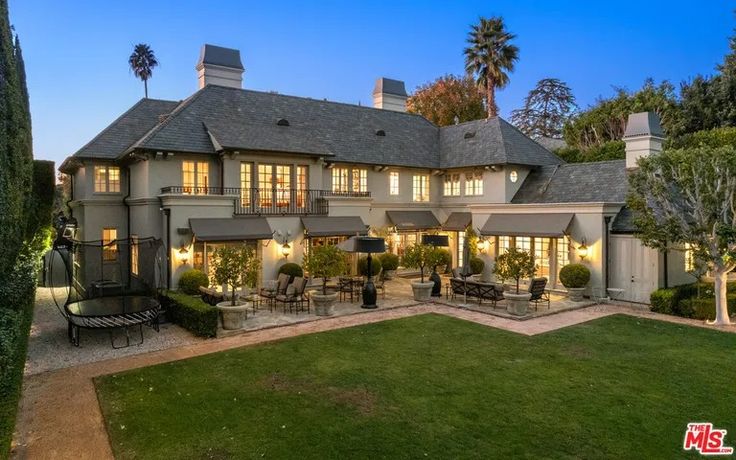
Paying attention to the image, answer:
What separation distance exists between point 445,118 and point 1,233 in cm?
4090

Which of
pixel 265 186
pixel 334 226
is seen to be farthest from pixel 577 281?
pixel 265 186

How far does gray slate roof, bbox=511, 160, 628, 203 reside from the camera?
20.5 meters

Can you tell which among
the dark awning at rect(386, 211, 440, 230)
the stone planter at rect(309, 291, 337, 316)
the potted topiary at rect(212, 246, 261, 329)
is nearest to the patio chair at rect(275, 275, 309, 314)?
the stone planter at rect(309, 291, 337, 316)

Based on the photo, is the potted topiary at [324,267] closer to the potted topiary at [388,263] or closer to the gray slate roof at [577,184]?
the potted topiary at [388,263]

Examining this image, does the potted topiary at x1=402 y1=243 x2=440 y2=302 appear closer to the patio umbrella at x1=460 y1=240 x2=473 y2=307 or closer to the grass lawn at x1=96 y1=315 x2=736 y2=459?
the patio umbrella at x1=460 y1=240 x2=473 y2=307

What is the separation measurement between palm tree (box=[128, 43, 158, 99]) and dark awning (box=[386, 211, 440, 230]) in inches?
1734

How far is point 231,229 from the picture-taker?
1839 cm

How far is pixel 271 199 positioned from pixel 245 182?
1323mm

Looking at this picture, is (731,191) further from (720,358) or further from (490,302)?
(490,302)

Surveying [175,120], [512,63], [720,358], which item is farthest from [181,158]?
[512,63]

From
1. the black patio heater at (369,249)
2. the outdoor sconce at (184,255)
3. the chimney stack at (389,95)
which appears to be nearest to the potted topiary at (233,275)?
the outdoor sconce at (184,255)

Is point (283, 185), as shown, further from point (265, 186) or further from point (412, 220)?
point (412, 220)

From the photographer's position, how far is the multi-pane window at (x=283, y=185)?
20812mm

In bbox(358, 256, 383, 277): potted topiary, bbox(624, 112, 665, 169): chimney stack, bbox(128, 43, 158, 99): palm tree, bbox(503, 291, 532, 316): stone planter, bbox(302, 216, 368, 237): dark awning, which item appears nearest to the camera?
bbox(503, 291, 532, 316): stone planter
